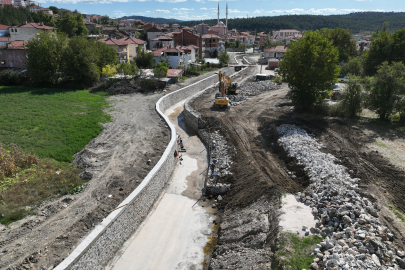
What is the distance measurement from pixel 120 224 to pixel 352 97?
980 inches

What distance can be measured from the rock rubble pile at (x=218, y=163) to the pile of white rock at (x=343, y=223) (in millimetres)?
5527

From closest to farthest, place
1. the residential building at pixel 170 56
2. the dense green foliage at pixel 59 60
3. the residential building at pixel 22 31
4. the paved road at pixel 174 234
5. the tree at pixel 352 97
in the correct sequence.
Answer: the paved road at pixel 174 234, the tree at pixel 352 97, the dense green foliage at pixel 59 60, the residential building at pixel 170 56, the residential building at pixel 22 31

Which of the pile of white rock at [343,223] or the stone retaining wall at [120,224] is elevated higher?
the pile of white rock at [343,223]

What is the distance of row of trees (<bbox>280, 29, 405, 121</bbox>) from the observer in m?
25.3

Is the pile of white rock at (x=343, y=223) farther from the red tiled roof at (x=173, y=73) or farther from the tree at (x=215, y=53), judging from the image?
the tree at (x=215, y=53)

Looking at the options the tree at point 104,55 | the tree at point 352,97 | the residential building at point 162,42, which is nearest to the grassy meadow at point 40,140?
the tree at point 104,55

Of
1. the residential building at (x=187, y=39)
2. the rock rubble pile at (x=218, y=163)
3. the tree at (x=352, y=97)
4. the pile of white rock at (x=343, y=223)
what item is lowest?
the rock rubble pile at (x=218, y=163)

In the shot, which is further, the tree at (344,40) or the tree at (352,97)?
the tree at (344,40)

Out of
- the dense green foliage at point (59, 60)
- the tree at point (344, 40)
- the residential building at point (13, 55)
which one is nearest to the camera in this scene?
the dense green foliage at point (59, 60)

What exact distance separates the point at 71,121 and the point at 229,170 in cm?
1632

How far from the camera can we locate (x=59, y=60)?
42.0 meters

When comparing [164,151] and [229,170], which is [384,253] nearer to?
[229,170]

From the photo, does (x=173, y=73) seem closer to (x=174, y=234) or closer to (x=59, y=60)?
(x=59, y=60)

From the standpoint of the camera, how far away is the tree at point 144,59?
2172 inches
